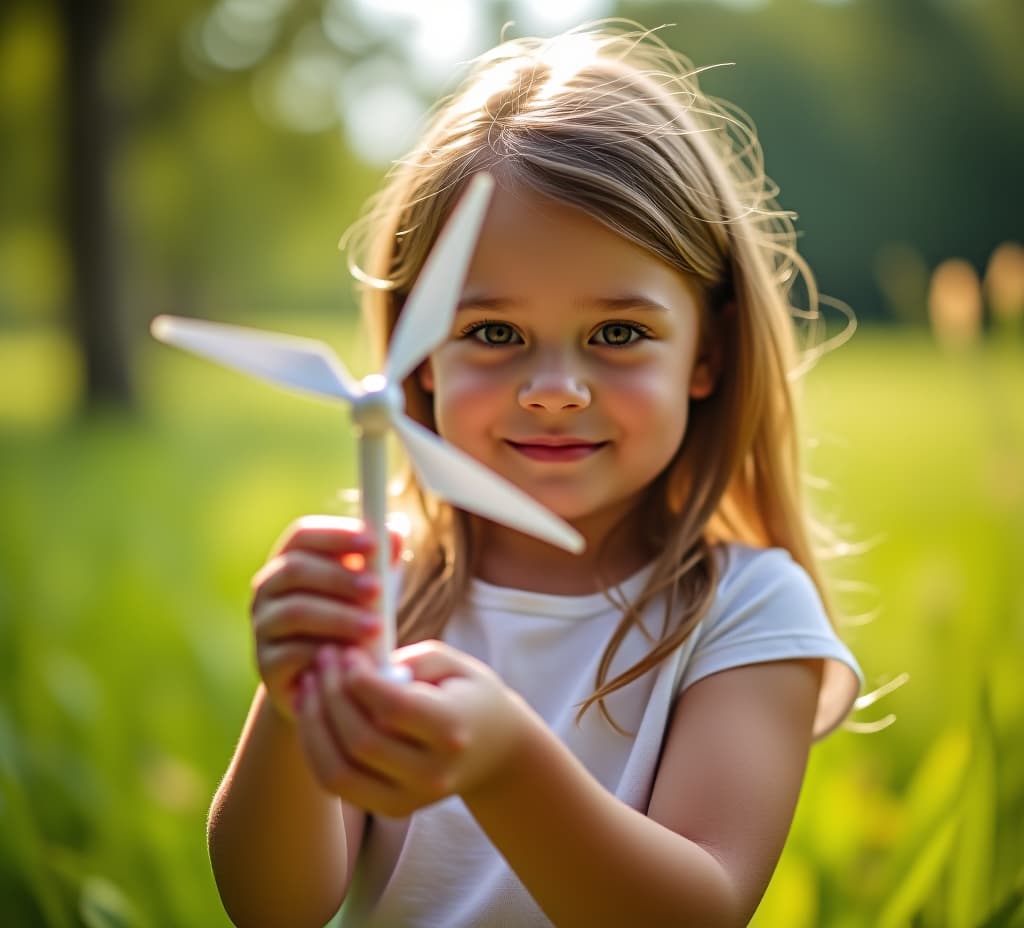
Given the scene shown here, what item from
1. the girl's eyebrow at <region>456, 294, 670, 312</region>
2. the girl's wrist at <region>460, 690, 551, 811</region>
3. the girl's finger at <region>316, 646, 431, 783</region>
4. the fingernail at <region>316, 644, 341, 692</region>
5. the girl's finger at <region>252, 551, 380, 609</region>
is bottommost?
the girl's wrist at <region>460, 690, 551, 811</region>

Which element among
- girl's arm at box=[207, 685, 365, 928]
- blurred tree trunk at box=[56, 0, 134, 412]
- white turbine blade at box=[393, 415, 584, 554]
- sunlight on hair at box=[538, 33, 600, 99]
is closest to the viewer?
white turbine blade at box=[393, 415, 584, 554]

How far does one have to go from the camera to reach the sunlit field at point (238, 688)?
4.15 feet

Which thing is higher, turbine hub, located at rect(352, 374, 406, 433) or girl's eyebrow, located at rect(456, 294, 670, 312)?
turbine hub, located at rect(352, 374, 406, 433)

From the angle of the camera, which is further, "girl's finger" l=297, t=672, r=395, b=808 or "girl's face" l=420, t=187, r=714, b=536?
"girl's face" l=420, t=187, r=714, b=536

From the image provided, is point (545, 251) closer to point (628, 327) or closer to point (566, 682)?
point (628, 327)

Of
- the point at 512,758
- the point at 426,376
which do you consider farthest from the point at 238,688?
the point at 512,758

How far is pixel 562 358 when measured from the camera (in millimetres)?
1015

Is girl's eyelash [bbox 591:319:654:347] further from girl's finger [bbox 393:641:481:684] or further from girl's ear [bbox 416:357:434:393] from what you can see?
girl's finger [bbox 393:641:481:684]

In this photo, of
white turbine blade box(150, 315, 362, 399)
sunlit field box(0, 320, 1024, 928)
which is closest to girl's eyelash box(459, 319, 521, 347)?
white turbine blade box(150, 315, 362, 399)

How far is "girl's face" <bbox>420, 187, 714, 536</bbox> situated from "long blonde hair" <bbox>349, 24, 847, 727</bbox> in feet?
0.10

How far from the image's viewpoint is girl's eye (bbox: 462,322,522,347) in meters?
1.05

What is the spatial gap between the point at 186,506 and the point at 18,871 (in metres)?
2.64

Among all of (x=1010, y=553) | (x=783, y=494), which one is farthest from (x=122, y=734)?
(x=1010, y=553)

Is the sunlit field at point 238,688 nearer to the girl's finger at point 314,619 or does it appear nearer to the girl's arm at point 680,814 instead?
the girl's arm at point 680,814
